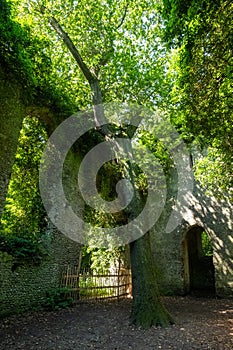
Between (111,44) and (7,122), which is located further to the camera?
(111,44)

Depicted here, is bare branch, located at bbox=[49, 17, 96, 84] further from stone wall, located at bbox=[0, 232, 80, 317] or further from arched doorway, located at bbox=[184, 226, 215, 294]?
arched doorway, located at bbox=[184, 226, 215, 294]

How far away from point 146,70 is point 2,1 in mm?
5138

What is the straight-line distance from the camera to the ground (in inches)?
201

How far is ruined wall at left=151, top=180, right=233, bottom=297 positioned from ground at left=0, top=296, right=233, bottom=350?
2506 mm

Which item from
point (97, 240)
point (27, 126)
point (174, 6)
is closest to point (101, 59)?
point (27, 126)

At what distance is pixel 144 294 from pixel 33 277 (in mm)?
3562

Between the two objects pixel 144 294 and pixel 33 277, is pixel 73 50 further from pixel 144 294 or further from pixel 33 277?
pixel 144 294

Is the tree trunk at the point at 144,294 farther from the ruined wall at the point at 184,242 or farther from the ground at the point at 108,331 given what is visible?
the ruined wall at the point at 184,242

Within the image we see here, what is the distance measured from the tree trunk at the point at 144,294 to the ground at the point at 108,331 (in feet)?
0.77

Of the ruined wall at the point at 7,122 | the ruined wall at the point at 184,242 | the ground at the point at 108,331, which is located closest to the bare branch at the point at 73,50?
the ruined wall at the point at 7,122

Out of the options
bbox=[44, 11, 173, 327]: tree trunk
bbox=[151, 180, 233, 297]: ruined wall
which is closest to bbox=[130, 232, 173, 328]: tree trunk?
bbox=[44, 11, 173, 327]: tree trunk

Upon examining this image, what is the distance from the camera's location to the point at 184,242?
40.4 feet

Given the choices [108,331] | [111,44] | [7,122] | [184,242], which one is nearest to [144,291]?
[108,331]

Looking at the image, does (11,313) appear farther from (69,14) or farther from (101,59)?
(69,14)
